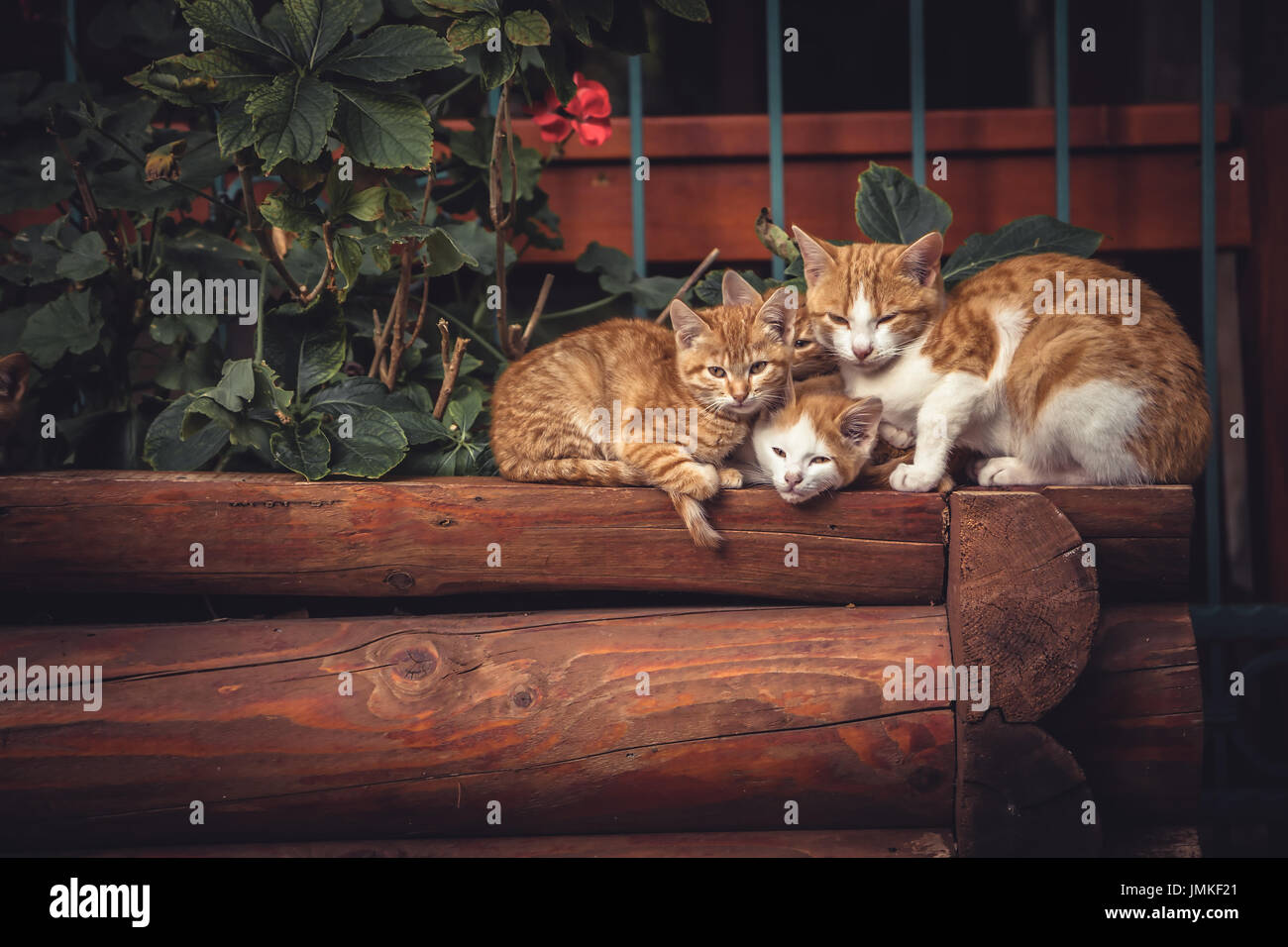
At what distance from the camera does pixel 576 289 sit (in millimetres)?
2555

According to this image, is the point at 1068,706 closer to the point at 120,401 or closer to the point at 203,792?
the point at 203,792

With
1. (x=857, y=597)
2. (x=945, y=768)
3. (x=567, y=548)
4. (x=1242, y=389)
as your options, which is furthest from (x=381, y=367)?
(x=1242, y=389)

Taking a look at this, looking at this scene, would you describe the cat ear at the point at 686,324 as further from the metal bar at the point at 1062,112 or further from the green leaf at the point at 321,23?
the metal bar at the point at 1062,112

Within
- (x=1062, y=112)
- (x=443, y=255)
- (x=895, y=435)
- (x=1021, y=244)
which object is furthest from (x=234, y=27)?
(x=1062, y=112)

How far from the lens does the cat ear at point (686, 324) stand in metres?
1.58

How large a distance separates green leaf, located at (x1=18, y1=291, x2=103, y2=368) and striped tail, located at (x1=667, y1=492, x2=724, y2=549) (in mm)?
1214

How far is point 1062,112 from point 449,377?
143 centimetres

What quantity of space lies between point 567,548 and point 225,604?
0.67m

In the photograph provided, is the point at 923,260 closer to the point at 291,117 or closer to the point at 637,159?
the point at 637,159

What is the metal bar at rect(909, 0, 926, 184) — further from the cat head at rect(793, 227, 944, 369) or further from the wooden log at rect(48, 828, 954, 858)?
the wooden log at rect(48, 828, 954, 858)

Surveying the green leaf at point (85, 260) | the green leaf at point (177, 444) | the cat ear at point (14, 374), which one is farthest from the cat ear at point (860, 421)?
the cat ear at point (14, 374)

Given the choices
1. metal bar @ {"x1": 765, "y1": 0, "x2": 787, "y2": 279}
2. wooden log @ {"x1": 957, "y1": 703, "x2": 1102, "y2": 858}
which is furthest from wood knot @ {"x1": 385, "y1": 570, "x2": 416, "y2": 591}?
metal bar @ {"x1": 765, "y1": 0, "x2": 787, "y2": 279}

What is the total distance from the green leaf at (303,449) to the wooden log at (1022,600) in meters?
1.08

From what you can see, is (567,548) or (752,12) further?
(752,12)
